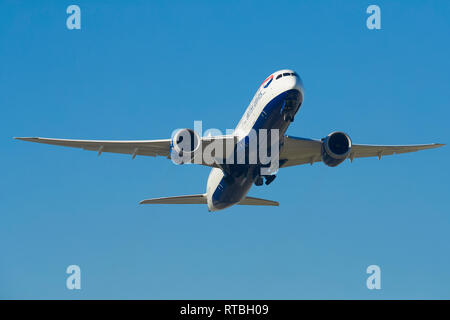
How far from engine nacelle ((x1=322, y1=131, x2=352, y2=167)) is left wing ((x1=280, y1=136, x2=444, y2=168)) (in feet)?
3.28

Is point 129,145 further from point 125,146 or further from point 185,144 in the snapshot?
point 185,144

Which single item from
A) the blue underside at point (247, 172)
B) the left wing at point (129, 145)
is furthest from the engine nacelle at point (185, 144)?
the blue underside at point (247, 172)

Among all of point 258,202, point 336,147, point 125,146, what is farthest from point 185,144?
point 258,202

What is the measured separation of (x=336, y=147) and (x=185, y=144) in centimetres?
914

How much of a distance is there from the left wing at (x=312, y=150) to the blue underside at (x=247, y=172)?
253cm

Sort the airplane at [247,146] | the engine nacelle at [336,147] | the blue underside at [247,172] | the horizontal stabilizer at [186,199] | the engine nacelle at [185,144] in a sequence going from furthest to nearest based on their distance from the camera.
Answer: the horizontal stabilizer at [186,199], the engine nacelle at [336,147], the engine nacelle at [185,144], the airplane at [247,146], the blue underside at [247,172]

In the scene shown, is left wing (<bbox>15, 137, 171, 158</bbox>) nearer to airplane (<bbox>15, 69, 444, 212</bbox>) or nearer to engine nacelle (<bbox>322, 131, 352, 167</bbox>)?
airplane (<bbox>15, 69, 444, 212</bbox>)

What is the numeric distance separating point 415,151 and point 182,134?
1677 centimetres

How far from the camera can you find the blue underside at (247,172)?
3119 centimetres

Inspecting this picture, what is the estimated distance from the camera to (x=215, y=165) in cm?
3691

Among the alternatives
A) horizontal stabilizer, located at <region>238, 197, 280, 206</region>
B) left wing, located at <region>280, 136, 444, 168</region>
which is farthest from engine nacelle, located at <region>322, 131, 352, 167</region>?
horizontal stabilizer, located at <region>238, 197, 280, 206</region>

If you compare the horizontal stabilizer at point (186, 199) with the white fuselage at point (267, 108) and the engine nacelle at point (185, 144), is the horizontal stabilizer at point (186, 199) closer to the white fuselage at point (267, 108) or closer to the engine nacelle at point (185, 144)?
the white fuselage at point (267, 108)

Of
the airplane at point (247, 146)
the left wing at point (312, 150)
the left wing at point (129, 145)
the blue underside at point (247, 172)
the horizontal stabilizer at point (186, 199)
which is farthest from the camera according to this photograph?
the horizontal stabilizer at point (186, 199)
